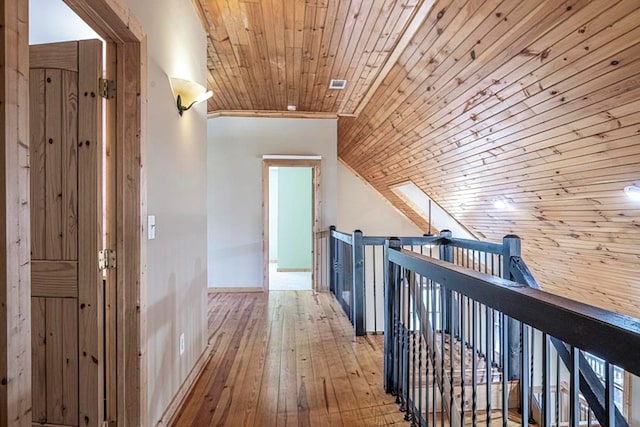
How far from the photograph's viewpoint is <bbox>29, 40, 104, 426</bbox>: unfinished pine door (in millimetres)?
1667

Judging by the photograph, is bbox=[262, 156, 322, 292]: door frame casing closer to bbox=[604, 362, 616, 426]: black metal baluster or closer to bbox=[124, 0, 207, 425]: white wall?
bbox=[124, 0, 207, 425]: white wall

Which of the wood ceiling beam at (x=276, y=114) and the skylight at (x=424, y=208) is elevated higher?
the wood ceiling beam at (x=276, y=114)

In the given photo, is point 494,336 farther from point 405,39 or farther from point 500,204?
point 500,204

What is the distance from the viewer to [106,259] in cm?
169

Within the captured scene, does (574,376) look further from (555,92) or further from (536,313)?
(555,92)

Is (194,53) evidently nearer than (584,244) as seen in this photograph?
Yes

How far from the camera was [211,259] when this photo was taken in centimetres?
543

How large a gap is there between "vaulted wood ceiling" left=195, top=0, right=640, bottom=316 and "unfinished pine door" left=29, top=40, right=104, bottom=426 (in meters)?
1.25

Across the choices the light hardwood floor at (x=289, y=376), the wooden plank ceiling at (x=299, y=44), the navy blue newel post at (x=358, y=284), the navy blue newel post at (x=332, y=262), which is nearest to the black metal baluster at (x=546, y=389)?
the light hardwood floor at (x=289, y=376)

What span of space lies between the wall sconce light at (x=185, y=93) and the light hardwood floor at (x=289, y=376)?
1.81 m

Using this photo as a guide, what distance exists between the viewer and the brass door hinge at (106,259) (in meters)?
1.67

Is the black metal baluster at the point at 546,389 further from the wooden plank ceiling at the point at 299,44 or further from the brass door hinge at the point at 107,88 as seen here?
the wooden plank ceiling at the point at 299,44

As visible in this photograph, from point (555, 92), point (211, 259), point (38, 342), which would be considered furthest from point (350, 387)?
point (211, 259)

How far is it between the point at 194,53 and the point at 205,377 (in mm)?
2281
